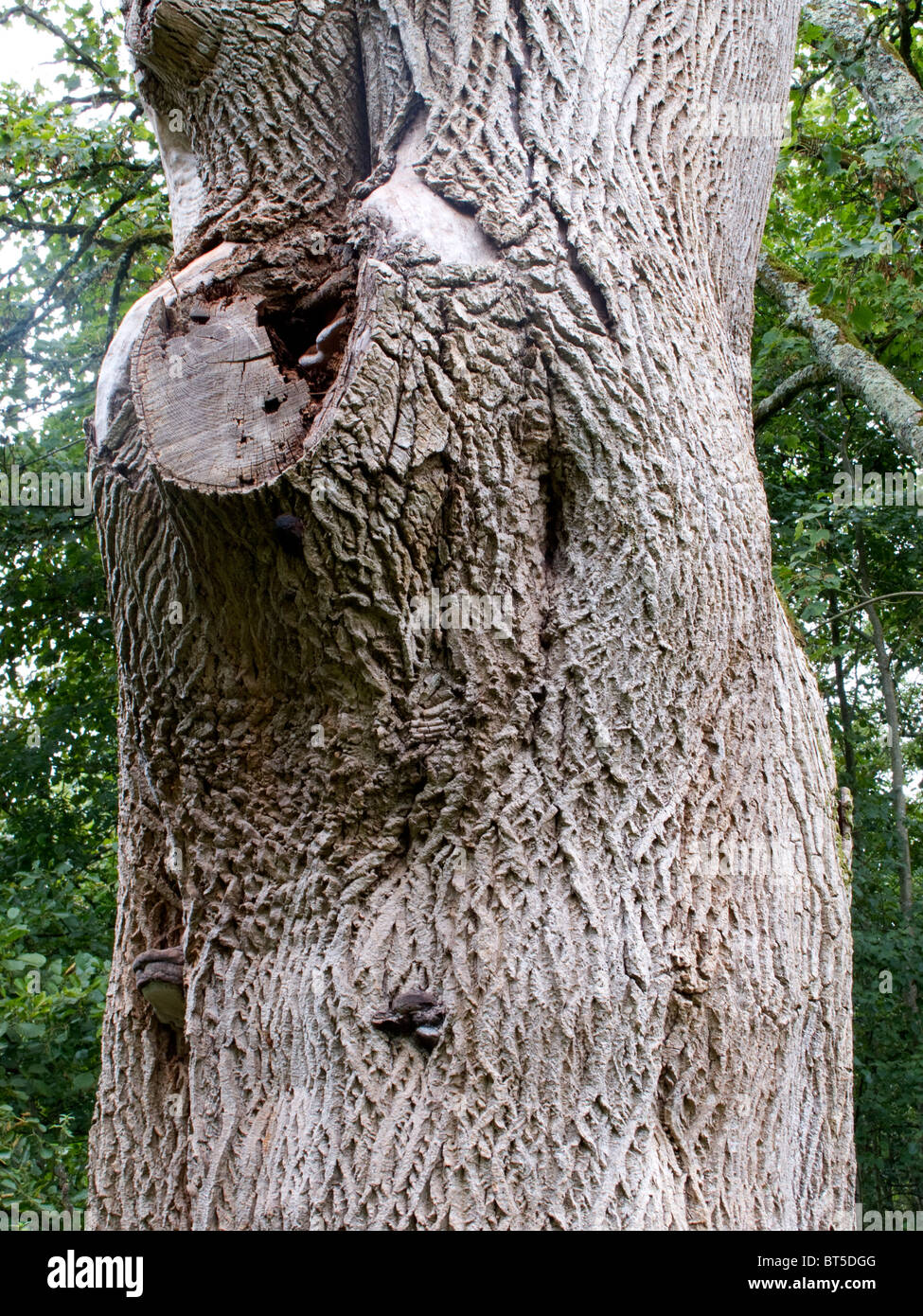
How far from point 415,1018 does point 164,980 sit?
56 cm

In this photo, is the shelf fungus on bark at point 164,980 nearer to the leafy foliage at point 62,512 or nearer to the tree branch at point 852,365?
the leafy foliage at point 62,512

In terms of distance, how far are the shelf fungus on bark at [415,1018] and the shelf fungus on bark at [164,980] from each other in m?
0.48

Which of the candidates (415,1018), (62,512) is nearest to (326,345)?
(415,1018)

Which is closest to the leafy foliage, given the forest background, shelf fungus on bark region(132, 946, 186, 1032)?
the forest background

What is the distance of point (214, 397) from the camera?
1712 millimetres

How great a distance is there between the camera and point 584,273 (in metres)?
1.78

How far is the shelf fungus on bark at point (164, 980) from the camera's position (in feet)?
6.04

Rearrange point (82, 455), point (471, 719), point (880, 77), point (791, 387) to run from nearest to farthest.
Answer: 1. point (471, 719)
2. point (880, 77)
3. point (82, 455)
4. point (791, 387)

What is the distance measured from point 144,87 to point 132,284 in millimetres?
5837

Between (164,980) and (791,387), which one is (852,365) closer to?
(791,387)

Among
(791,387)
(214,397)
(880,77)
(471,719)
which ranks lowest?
(471,719)
